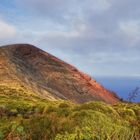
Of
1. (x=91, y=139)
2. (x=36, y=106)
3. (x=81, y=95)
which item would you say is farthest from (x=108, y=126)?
(x=81, y=95)

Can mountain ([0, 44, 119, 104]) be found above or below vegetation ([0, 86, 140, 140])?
above

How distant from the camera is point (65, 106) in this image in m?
18.8

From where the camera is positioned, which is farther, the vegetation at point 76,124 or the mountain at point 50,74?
the mountain at point 50,74

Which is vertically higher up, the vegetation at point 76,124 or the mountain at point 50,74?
the mountain at point 50,74

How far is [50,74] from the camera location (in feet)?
171

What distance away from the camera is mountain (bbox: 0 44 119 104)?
4575 cm

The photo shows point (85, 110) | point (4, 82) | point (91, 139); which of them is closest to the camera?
point (91, 139)

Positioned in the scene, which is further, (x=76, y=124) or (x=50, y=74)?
(x=50, y=74)

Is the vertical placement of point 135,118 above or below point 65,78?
below

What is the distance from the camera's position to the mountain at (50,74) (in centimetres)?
4575

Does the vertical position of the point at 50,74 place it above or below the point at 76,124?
above

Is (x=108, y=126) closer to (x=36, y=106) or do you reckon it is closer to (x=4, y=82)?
(x=36, y=106)

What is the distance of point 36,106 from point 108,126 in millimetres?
4545

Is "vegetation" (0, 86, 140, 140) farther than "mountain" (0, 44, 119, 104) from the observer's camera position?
No
